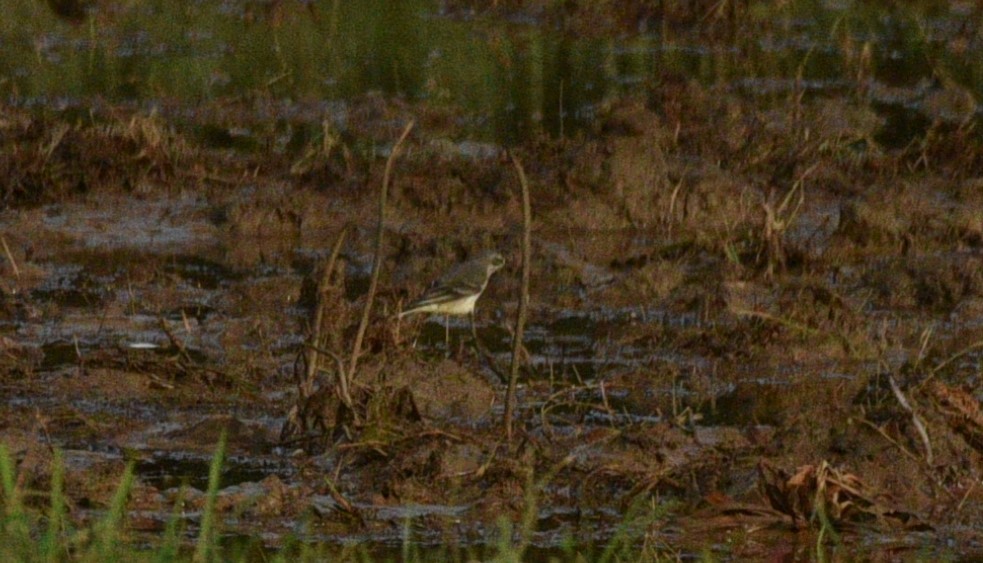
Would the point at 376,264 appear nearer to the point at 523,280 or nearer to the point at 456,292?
the point at 523,280

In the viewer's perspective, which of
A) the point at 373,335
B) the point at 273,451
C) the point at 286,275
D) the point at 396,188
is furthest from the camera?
the point at 396,188

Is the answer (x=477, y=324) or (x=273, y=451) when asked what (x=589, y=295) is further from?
(x=273, y=451)

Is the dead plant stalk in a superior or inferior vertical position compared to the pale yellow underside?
superior

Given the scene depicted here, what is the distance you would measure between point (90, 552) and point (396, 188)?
6786 mm

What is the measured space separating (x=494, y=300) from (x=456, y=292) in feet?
3.20

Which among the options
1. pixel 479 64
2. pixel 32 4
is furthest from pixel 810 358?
pixel 32 4

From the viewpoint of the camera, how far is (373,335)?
8.69 metres

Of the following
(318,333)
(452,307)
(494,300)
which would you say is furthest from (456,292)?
(318,333)

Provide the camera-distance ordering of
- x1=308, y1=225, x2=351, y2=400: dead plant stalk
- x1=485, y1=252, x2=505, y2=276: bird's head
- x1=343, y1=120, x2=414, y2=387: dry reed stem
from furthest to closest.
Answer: x1=485, y1=252, x2=505, y2=276: bird's head
x1=308, y1=225, x2=351, y2=400: dead plant stalk
x1=343, y1=120, x2=414, y2=387: dry reed stem

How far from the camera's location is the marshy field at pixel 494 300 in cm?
711

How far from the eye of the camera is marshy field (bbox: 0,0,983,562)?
7113 mm

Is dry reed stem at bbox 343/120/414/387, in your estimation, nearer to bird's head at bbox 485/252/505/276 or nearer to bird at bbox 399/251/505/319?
bird at bbox 399/251/505/319

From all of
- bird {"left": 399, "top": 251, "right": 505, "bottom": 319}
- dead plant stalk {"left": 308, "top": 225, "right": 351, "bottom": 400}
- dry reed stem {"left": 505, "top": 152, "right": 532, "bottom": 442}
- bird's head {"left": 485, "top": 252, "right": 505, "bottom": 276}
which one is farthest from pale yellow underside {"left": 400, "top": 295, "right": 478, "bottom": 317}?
dry reed stem {"left": 505, "top": 152, "right": 532, "bottom": 442}

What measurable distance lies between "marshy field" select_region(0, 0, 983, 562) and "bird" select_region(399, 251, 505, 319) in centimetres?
11
